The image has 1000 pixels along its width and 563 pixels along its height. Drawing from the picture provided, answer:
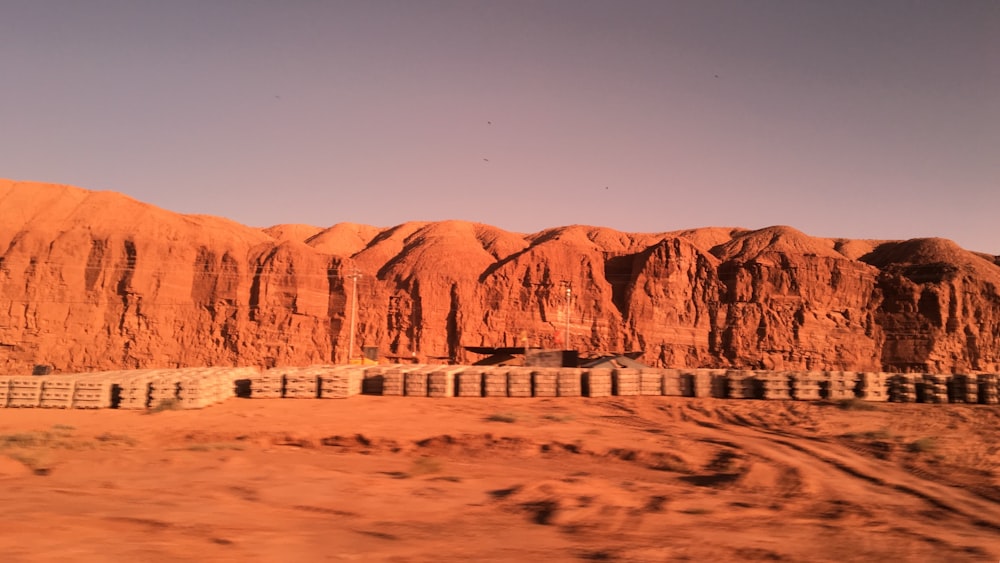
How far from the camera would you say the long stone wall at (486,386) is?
1823 cm

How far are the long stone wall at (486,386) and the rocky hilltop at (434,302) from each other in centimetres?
2983

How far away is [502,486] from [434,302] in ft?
150

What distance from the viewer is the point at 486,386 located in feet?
66.6

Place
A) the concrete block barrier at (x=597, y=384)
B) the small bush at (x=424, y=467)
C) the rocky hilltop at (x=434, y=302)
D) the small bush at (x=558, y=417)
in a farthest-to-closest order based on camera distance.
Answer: the rocky hilltop at (x=434, y=302) → the concrete block barrier at (x=597, y=384) → the small bush at (x=558, y=417) → the small bush at (x=424, y=467)

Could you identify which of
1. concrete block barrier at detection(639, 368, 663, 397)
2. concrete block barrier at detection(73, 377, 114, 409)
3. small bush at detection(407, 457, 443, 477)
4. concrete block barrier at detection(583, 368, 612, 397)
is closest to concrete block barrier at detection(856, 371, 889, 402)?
concrete block barrier at detection(639, 368, 663, 397)

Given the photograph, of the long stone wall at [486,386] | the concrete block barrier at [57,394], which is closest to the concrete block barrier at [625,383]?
the long stone wall at [486,386]

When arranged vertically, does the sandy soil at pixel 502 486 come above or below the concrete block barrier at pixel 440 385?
below

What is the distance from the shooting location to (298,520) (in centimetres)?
638

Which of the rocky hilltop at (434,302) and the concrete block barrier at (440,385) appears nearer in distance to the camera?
the concrete block barrier at (440,385)

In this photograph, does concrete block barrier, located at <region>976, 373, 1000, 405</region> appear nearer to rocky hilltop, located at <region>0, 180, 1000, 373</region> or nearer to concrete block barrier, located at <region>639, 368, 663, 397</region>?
concrete block barrier, located at <region>639, 368, 663, 397</region>

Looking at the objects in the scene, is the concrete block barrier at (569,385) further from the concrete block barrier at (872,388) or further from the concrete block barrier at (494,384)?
the concrete block barrier at (872,388)

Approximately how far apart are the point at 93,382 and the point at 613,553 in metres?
19.7

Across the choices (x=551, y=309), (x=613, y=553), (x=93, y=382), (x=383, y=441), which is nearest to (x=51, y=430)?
(x=93, y=382)

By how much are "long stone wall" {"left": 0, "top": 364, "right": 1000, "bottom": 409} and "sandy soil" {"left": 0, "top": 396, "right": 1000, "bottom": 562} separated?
1.41 m
